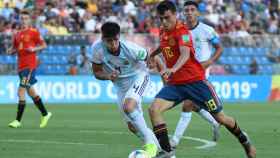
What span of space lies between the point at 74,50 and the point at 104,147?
15.4 metres

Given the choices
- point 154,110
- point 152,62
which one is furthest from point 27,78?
point 154,110

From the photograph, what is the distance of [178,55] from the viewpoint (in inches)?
453

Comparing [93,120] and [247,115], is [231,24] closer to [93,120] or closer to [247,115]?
[247,115]

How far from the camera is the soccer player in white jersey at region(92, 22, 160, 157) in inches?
476

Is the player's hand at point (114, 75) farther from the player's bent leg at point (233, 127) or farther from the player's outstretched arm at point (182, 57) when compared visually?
the player's bent leg at point (233, 127)

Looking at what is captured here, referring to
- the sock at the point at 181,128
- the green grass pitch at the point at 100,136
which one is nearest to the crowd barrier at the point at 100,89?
the green grass pitch at the point at 100,136

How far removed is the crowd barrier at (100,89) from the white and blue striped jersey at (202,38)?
13.1 m

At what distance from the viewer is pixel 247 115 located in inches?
899

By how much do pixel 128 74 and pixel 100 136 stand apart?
12.2ft

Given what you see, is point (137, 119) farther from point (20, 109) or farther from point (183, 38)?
point (20, 109)

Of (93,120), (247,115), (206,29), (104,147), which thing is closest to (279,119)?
(247,115)

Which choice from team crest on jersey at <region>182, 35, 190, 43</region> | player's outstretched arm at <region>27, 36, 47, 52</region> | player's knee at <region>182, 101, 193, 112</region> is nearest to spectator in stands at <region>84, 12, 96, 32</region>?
player's outstretched arm at <region>27, 36, 47, 52</region>

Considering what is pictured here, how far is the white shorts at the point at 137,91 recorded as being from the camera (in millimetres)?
12306

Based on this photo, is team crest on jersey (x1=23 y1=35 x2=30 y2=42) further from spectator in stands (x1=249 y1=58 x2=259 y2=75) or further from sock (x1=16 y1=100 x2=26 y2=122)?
spectator in stands (x1=249 y1=58 x2=259 y2=75)
